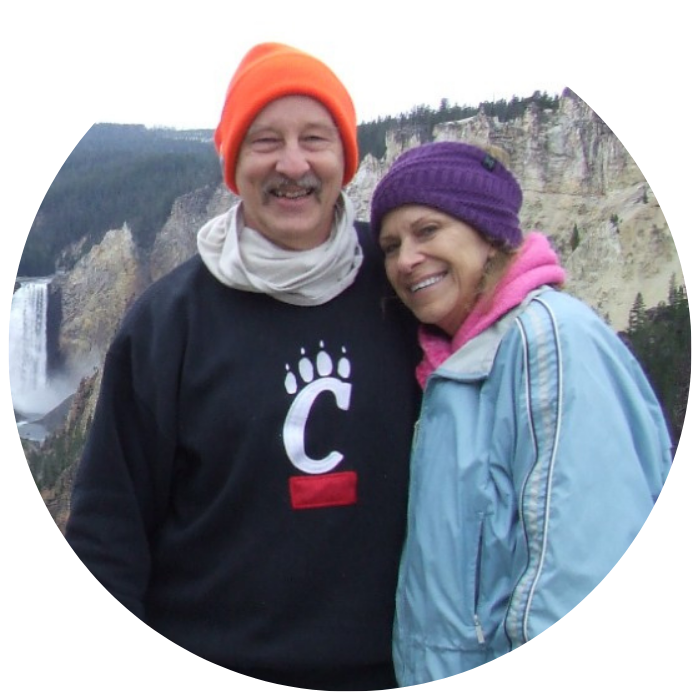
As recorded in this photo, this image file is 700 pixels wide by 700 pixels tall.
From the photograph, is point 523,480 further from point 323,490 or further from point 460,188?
point 460,188

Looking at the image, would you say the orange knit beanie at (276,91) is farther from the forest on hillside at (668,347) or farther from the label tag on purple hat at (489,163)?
the forest on hillside at (668,347)

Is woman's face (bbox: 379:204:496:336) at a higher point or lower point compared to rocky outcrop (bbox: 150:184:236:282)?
lower

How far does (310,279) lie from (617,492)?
85 cm

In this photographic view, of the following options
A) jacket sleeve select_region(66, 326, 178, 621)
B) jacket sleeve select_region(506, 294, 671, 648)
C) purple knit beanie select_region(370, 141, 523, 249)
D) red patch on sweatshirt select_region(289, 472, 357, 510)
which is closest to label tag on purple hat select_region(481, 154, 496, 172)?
purple knit beanie select_region(370, 141, 523, 249)

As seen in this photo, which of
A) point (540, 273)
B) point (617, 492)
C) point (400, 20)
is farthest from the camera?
point (400, 20)

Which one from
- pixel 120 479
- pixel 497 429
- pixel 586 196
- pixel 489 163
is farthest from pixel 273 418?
pixel 586 196

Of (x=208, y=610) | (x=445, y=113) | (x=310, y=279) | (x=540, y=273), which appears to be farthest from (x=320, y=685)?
(x=445, y=113)

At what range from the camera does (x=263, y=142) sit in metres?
1.93

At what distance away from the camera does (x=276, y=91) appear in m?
1.90

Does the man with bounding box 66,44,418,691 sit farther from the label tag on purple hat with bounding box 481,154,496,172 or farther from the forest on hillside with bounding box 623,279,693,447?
the forest on hillside with bounding box 623,279,693,447

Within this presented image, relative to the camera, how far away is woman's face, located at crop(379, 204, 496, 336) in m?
1.89

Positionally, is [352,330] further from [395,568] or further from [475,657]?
[475,657]

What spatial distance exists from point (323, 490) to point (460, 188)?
78 cm

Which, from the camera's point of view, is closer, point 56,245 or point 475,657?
point 475,657
